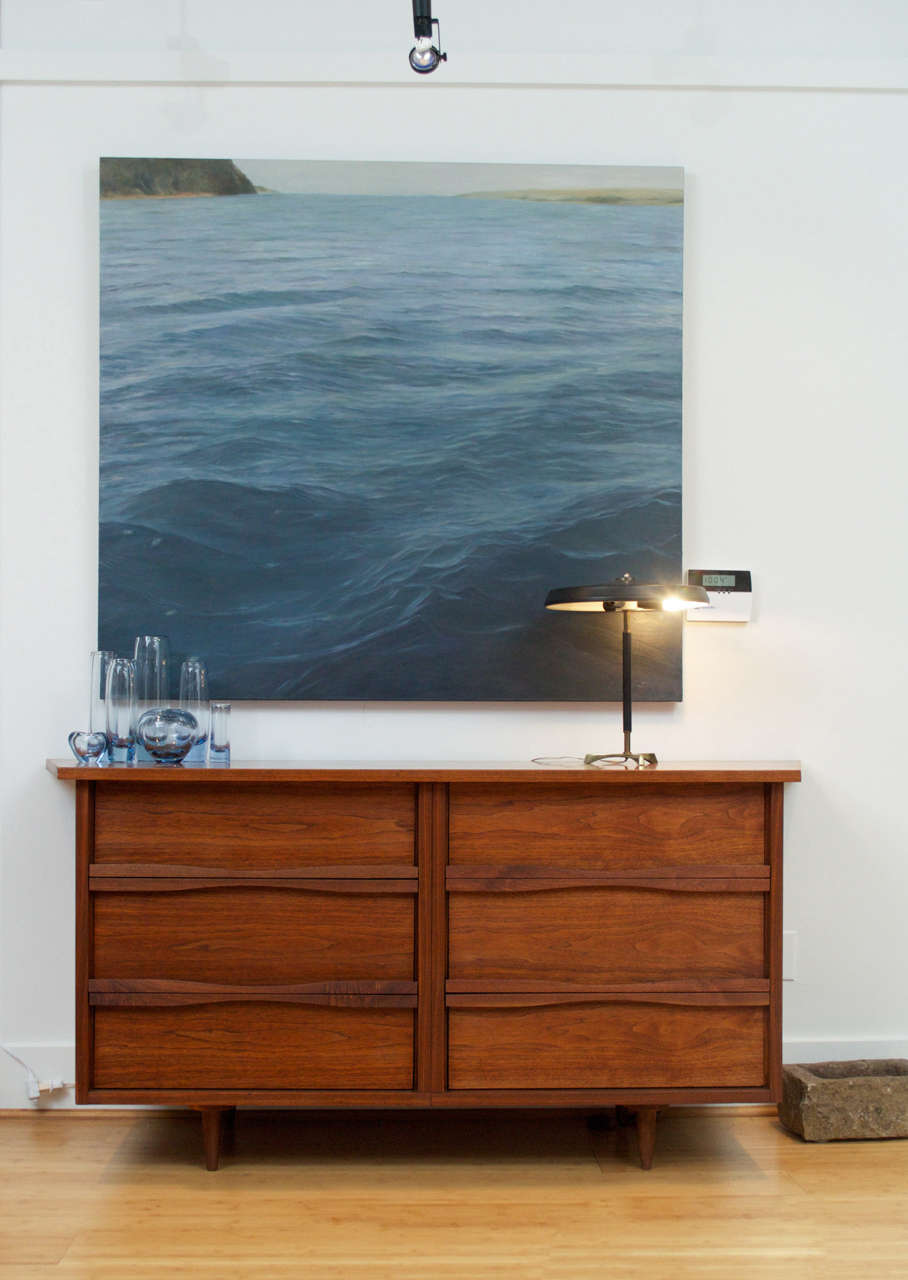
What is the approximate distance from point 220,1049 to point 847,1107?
1.49m

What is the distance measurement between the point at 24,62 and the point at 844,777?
113 inches

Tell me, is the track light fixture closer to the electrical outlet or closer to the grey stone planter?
the electrical outlet

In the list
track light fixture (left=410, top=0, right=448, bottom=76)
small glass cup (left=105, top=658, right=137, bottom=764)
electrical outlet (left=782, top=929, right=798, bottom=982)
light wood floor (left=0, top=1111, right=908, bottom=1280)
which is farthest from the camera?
electrical outlet (left=782, top=929, right=798, bottom=982)

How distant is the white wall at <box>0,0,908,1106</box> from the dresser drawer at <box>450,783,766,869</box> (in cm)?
43

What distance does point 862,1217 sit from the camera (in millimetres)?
2244

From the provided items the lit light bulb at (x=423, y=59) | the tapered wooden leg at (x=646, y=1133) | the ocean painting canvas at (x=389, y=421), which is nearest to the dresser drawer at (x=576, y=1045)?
the tapered wooden leg at (x=646, y=1133)

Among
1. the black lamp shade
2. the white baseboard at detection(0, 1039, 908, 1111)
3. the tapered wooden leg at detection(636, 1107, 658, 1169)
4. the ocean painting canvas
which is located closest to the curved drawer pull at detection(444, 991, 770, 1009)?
the tapered wooden leg at detection(636, 1107, 658, 1169)

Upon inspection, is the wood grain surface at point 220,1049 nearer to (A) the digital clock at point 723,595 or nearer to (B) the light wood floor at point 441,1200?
(B) the light wood floor at point 441,1200

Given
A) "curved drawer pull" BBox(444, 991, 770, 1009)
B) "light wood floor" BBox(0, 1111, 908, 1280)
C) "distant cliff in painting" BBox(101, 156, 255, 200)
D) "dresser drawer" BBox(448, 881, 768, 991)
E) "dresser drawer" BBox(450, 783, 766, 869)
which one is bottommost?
"light wood floor" BBox(0, 1111, 908, 1280)

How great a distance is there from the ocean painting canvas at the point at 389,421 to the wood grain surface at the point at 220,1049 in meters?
0.81

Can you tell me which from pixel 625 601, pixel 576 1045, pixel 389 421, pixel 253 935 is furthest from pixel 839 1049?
pixel 389 421

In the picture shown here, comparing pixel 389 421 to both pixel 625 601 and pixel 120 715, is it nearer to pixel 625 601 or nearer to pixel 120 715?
pixel 625 601

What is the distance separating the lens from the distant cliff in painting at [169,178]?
9.27 ft

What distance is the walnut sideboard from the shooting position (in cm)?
237
